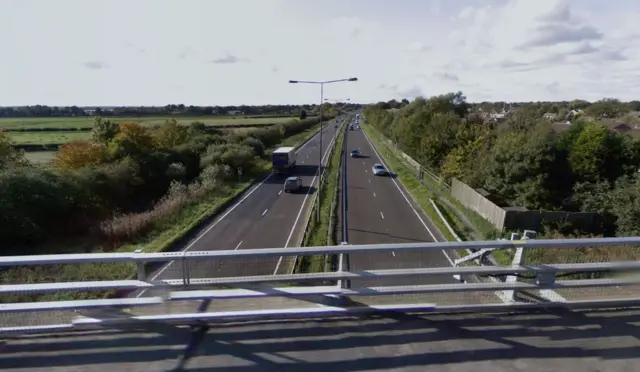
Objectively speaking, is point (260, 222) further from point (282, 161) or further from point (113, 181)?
point (282, 161)

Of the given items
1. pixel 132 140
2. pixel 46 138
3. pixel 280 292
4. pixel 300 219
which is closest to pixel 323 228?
pixel 300 219

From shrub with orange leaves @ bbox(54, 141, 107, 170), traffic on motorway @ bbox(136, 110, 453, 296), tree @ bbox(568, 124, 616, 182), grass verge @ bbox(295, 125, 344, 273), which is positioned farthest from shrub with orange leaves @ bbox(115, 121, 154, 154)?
tree @ bbox(568, 124, 616, 182)

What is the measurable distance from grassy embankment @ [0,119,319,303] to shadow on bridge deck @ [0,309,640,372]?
290cm

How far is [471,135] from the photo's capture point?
3503cm

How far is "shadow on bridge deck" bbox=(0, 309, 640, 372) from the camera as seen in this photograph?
3.14 m

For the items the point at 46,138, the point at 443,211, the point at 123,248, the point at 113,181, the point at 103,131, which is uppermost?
the point at 103,131

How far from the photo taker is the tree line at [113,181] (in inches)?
850

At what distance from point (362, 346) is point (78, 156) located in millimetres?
37669

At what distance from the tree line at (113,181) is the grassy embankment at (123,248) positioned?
2.37 ft

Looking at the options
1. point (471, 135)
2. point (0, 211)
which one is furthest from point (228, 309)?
point (471, 135)

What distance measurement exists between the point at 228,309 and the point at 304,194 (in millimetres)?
30319

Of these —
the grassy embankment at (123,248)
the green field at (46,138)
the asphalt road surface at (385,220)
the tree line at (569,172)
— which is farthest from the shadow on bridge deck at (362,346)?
the green field at (46,138)

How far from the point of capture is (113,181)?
101 ft

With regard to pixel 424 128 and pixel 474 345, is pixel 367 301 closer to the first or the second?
pixel 474 345
